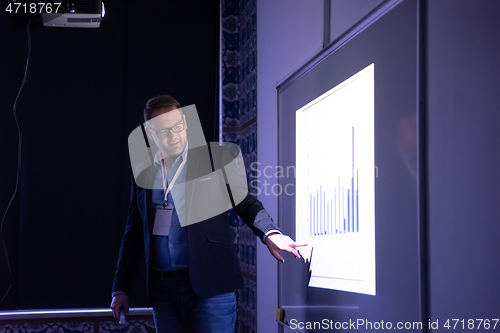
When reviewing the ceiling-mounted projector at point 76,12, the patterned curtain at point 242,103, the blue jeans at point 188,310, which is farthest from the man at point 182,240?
the ceiling-mounted projector at point 76,12

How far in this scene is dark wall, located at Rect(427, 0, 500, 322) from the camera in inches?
33.9

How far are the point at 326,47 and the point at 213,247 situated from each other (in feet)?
2.88

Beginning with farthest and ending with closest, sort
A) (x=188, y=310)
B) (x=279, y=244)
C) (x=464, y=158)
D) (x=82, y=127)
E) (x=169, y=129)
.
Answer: (x=82, y=127) < (x=169, y=129) < (x=188, y=310) < (x=279, y=244) < (x=464, y=158)

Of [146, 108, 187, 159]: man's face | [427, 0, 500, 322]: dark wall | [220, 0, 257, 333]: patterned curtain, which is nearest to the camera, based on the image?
[427, 0, 500, 322]: dark wall

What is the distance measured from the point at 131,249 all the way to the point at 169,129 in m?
0.58

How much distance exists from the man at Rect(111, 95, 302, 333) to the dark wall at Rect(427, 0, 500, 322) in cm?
56

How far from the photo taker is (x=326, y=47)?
155cm

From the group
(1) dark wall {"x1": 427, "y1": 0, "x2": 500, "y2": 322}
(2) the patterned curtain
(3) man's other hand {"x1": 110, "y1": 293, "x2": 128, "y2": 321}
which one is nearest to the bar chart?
(1) dark wall {"x1": 427, "y1": 0, "x2": 500, "y2": 322}

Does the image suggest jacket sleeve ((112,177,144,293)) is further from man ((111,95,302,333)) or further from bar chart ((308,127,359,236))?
bar chart ((308,127,359,236))

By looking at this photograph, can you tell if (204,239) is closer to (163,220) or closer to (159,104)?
(163,220)

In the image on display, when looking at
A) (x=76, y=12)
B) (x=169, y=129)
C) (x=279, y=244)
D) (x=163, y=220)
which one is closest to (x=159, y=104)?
(x=169, y=129)

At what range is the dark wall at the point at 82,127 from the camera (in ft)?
9.57

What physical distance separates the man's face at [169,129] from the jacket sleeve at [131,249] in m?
0.25

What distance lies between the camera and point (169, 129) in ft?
5.68
